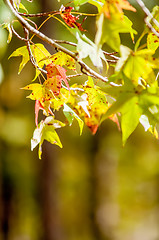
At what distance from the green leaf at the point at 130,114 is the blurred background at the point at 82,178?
528cm

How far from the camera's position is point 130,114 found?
0.70 meters

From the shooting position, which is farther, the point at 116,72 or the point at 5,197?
the point at 5,197

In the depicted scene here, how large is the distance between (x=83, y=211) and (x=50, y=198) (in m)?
5.25

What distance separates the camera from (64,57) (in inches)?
35.8

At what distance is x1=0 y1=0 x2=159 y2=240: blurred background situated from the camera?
22.5 feet

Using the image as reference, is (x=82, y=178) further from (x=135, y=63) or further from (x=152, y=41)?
(x=135, y=63)

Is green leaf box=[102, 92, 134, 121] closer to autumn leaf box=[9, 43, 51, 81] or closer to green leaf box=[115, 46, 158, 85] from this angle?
green leaf box=[115, 46, 158, 85]

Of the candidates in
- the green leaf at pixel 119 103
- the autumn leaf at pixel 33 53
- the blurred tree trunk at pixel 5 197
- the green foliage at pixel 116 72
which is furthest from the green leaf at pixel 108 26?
the blurred tree trunk at pixel 5 197

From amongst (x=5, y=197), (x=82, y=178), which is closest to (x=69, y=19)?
(x=5, y=197)

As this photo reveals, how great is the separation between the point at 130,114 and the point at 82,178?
8.04 metres

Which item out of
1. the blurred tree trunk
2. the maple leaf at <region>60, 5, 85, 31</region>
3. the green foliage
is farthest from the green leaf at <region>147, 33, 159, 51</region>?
the blurred tree trunk

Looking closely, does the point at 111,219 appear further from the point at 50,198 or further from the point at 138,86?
the point at 138,86

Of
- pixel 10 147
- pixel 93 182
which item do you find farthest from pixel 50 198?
pixel 93 182

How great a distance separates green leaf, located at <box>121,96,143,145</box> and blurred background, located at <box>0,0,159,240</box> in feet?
17.3
